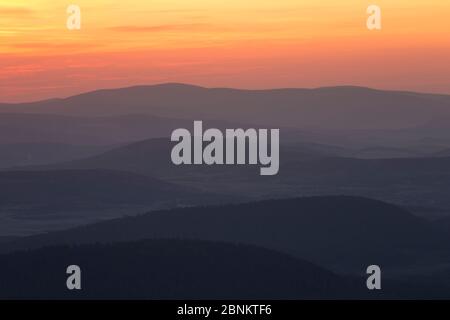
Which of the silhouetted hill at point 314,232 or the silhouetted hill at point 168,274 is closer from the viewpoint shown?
the silhouetted hill at point 168,274

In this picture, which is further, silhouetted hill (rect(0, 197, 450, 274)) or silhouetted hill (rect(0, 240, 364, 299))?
silhouetted hill (rect(0, 197, 450, 274))

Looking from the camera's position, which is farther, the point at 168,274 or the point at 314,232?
the point at 314,232

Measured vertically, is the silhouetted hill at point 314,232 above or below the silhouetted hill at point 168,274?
above

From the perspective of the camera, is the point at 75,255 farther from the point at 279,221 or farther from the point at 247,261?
the point at 279,221

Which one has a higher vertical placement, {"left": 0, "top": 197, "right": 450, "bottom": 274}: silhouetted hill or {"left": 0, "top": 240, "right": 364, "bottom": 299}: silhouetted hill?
{"left": 0, "top": 197, "right": 450, "bottom": 274}: silhouetted hill
